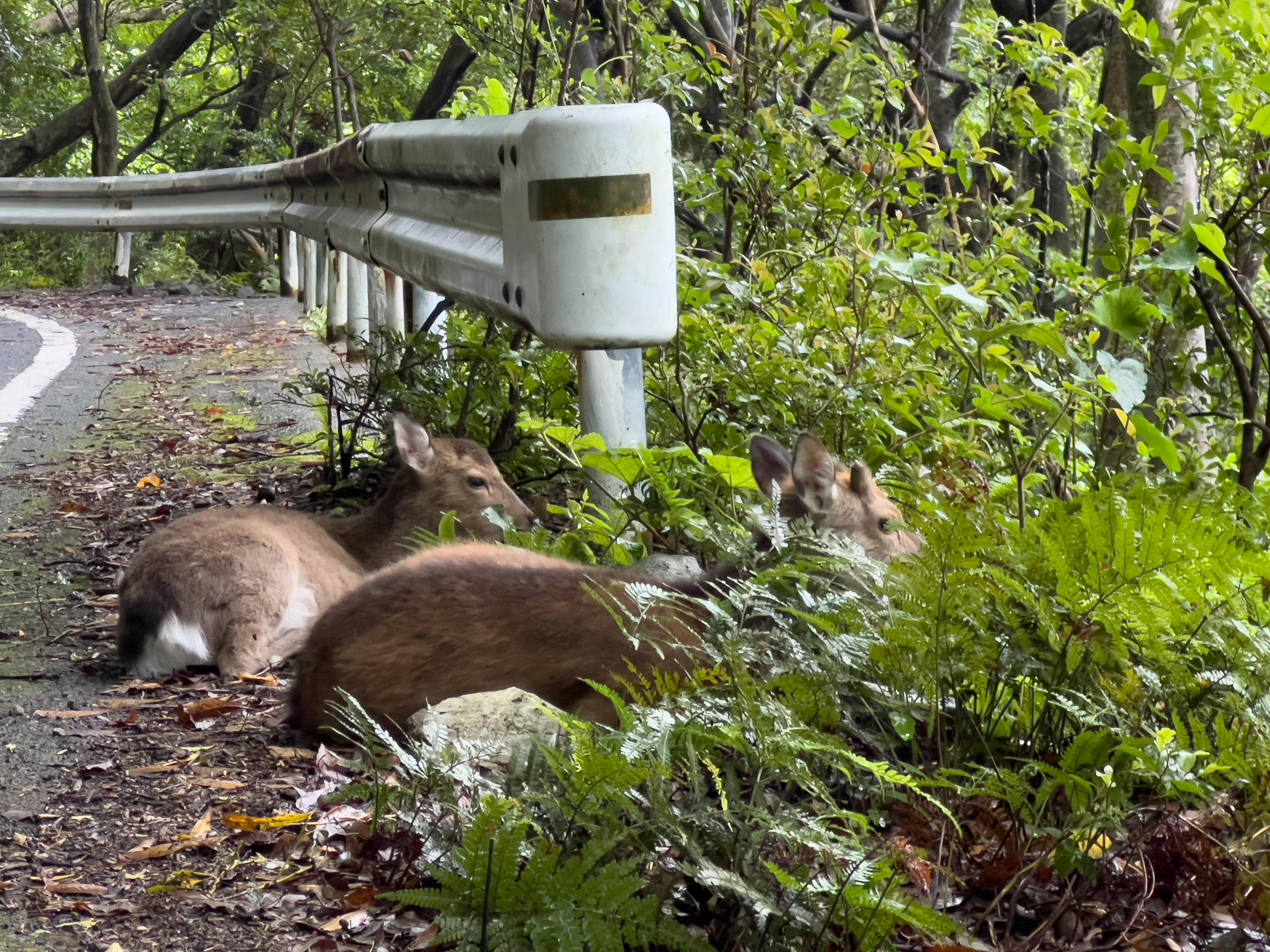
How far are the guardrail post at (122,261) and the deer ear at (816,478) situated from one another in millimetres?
12260

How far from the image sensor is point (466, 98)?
7.78 m

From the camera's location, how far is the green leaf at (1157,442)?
3.09m

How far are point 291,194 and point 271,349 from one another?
1.26m

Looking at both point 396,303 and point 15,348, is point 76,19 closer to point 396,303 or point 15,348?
point 15,348

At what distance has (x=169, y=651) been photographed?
4258 mm

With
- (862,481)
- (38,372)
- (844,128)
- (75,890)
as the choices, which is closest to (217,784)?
(75,890)

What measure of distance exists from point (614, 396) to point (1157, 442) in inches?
64.0

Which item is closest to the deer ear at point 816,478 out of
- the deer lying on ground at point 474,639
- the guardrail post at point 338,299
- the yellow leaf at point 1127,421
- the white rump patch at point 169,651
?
the deer lying on ground at point 474,639

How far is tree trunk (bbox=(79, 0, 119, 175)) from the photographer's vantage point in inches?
822

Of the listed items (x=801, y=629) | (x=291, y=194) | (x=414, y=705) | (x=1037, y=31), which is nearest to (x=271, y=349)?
(x=291, y=194)

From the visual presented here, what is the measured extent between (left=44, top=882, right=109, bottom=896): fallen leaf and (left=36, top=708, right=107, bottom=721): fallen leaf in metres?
1.08

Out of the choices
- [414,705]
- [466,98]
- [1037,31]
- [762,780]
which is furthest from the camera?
[466,98]

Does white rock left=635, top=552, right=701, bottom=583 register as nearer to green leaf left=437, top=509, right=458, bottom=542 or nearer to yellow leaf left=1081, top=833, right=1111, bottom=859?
green leaf left=437, top=509, right=458, bottom=542

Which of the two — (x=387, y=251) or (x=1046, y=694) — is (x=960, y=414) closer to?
(x=1046, y=694)
